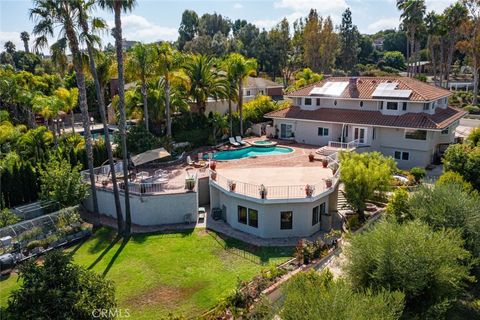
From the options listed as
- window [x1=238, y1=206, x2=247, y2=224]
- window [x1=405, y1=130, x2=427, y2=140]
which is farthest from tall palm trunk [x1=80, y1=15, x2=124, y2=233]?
window [x1=405, y1=130, x2=427, y2=140]

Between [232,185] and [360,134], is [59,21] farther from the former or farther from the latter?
[360,134]

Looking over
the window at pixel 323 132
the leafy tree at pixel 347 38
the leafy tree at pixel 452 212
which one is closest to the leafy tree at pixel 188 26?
the leafy tree at pixel 347 38

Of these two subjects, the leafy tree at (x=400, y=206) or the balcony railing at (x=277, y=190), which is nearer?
the leafy tree at (x=400, y=206)

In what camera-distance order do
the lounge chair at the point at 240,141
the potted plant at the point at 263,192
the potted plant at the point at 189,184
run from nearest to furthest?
the potted plant at the point at 263,192
the potted plant at the point at 189,184
the lounge chair at the point at 240,141

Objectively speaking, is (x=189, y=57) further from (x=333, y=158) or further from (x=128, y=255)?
(x=128, y=255)

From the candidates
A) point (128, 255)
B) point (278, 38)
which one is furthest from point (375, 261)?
point (278, 38)

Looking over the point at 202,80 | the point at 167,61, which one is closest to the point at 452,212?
the point at 167,61

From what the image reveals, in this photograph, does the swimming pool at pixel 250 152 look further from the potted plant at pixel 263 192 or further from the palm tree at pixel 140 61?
the potted plant at pixel 263 192
